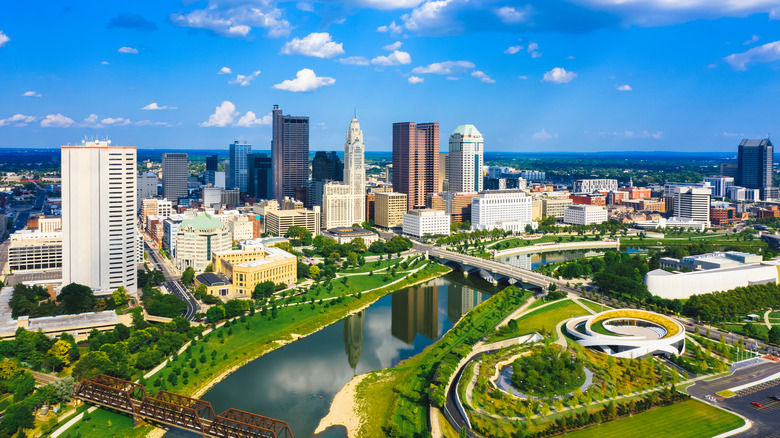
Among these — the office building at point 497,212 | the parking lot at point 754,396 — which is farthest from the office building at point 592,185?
the parking lot at point 754,396

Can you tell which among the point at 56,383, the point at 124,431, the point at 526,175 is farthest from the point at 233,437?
the point at 526,175

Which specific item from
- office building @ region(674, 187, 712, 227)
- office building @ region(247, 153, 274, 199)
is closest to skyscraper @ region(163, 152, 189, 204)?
office building @ region(247, 153, 274, 199)

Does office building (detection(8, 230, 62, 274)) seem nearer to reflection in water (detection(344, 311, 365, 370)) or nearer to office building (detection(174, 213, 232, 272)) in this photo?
office building (detection(174, 213, 232, 272))

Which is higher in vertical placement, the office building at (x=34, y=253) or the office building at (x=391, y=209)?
the office building at (x=391, y=209)

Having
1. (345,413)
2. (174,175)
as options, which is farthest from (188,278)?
(174,175)

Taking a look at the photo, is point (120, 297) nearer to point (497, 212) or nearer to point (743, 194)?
point (497, 212)

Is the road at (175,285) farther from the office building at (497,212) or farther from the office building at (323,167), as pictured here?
the office building at (497,212)
